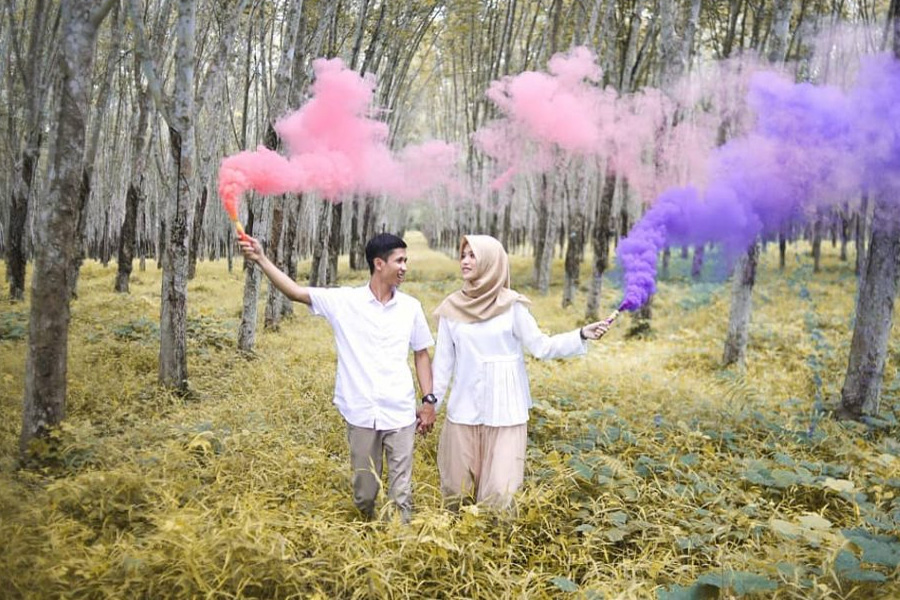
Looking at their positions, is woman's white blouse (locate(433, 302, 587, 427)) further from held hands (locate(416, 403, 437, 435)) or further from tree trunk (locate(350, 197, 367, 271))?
tree trunk (locate(350, 197, 367, 271))

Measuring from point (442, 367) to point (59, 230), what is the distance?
3.07m

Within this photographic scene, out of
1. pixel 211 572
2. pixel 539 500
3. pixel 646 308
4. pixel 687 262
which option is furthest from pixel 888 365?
pixel 687 262

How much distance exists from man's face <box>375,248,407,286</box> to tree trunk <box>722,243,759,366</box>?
6343mm

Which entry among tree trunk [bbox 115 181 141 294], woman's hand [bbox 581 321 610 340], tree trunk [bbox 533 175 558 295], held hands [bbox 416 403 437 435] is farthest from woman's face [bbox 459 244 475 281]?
tree trunk [bbox 115 181 141 294]

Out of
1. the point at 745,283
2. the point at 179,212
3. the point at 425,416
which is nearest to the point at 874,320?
the point at 745,283

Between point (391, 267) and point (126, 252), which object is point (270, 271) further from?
point (126, 252)

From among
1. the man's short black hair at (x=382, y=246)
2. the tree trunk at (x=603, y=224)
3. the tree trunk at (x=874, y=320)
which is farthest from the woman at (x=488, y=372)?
the tree trunk at (x=603, y=224)

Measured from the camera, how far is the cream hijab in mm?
3533

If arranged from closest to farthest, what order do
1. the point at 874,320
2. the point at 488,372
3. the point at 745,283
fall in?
the point at 488,372 → the point at 874,320 → the point at 745,283

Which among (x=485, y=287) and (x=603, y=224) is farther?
(x=603, y=224)

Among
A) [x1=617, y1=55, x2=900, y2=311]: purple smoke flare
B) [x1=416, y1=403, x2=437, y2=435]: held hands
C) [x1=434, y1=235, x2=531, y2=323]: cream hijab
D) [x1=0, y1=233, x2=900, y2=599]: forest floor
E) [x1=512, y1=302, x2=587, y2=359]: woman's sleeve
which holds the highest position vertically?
[x1=617, y1=55, x2=900, y2=311]: purple smoke flare

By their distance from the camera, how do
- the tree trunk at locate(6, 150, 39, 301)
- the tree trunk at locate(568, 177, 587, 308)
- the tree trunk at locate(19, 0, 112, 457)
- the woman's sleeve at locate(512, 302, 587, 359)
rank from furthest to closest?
the tree trunk at locate(568, 177, 587, 308) → the tree trunk at locate(6, 150, 39, 301) → the tree trunk at locate(19, 0, 112, 457) → the woman's sleeve at locate(512, 302, 587, 359)

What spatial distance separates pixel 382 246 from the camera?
3461 mm

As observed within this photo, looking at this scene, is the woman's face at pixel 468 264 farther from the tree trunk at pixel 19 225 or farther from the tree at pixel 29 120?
the tree trunk at pixel 19 225
